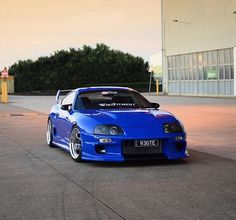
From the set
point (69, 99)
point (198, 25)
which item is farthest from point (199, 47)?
point (69, 99)

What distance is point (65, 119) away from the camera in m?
11.2

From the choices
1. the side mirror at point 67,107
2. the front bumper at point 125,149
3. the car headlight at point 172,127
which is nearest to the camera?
the front bumper at point 125,149

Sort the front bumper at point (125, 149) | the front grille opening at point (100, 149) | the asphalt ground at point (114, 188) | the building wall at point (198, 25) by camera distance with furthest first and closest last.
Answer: the building wall at point (198, 25) → the front grille opening at point (100, 149) → the front bumper at point (125, 149) → the asphalt ground at point (114, 188)

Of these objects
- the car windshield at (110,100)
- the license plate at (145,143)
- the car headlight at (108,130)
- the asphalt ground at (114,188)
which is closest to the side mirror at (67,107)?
the car windshield at (110,100)

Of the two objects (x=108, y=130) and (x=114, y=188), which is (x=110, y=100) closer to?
(x=108, y=130)

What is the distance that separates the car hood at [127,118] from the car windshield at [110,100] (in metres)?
0.56

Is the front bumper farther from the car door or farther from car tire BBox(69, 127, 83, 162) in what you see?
the car door

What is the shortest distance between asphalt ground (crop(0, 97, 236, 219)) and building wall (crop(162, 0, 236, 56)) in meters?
35.3

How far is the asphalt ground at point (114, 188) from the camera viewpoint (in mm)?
6426

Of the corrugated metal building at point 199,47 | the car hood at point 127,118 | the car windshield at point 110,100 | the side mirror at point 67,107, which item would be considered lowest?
the car hood at point 127,118

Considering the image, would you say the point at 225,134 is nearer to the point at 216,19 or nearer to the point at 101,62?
the point at 216,19

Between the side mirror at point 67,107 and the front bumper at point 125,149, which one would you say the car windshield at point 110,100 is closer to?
the side mirror at point 67,107

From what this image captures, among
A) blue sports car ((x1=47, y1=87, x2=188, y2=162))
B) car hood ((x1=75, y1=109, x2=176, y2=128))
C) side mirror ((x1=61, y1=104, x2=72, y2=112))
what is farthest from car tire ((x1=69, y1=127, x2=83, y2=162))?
side mirror ((x1=61, y1=104, x2=72, y2=112))

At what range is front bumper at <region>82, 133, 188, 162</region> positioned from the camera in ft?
31.3
